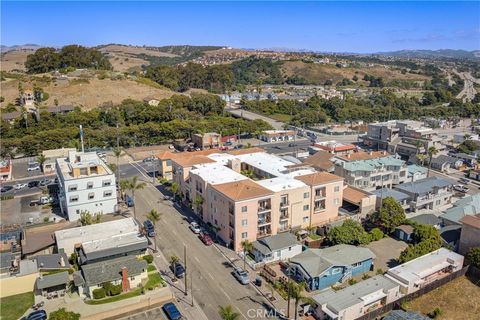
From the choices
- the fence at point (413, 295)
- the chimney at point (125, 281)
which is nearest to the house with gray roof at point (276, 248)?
the fence at point (413, 295)

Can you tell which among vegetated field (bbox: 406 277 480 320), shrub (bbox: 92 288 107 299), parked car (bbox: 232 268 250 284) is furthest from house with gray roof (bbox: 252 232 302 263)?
shrub (bbox: 92 288 107 299)

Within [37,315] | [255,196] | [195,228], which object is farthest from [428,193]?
[37,315]

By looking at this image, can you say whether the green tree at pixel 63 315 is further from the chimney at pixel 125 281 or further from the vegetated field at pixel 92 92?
the vegetated field at pixel 92 92

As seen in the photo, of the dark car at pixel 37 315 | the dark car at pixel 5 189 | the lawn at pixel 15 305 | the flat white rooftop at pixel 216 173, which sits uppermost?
the flat white rooftop at pixel 216 173

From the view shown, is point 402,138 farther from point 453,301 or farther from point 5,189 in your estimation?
point 5,189

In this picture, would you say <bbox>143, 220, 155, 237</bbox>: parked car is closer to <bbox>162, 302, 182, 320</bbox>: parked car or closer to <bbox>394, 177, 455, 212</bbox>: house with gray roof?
<bbox>162, 302, 182, 320</bbox>: parked car

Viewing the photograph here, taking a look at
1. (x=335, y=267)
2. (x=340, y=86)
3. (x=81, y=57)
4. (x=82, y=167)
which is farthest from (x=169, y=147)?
(x=340, y=86)

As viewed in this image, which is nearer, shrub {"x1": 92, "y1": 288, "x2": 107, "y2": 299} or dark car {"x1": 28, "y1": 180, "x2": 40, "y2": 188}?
shrub {"x1": 92, "y1": 288, "x2": 107, "y2": 299}
